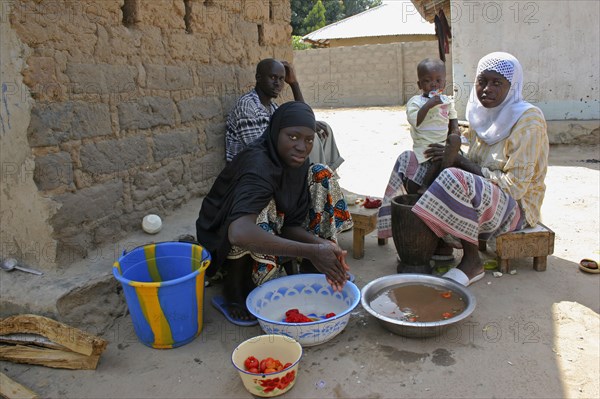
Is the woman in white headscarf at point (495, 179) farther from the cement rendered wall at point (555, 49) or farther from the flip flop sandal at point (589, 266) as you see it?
the cement rendered wall at point (555, 49)

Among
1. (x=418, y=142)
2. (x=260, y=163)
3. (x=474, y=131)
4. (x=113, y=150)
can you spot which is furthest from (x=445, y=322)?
(x=113, y=150)

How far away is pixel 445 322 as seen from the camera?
244 cm

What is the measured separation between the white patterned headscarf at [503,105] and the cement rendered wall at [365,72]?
11.4 m

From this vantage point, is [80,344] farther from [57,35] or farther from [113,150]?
[57,35]

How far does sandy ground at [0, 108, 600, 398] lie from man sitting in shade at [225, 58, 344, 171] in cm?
113

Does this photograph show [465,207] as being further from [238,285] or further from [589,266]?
[238,285]

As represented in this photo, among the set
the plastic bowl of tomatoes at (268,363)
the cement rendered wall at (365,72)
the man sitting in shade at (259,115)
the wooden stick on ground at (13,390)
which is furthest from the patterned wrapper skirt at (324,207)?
the cement rendered wall at (365,72)

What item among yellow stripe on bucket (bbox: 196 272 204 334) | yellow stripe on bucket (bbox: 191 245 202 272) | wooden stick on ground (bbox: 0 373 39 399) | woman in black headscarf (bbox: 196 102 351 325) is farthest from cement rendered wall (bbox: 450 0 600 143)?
wooden stick on ground (bbox: 0 373 39 399)

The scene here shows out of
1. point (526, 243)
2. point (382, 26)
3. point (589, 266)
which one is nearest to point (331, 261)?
point (526, 243)

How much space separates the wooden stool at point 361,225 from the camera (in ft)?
11.7

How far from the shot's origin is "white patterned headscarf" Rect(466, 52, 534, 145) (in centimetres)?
308

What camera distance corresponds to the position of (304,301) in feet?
9.38

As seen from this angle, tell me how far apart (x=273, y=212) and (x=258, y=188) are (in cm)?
27

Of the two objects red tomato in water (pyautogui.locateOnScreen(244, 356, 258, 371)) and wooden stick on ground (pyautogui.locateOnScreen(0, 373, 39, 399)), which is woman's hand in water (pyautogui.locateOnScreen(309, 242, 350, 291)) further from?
wooden stick on ground (pyautogui.locateOnScreen(0, 373, 39, 399))
